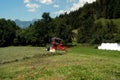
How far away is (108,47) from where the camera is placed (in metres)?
96.4

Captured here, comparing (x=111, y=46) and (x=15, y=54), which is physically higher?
(x=111, y=46)

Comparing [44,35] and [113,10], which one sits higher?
[113,10]

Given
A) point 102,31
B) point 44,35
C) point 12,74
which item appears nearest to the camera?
point 12,74

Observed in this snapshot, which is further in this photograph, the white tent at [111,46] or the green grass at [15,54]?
the white tent at [111,46]

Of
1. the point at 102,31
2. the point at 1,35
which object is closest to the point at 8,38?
the point at 1,35

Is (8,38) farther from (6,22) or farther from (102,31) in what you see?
(102,31)

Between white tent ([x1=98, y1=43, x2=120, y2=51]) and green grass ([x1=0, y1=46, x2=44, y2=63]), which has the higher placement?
white tent ([x1=98, y1=43, x2=120, y2=51])

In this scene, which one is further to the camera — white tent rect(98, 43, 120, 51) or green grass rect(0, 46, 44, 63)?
white tent rect(98, 43, 120, 51)

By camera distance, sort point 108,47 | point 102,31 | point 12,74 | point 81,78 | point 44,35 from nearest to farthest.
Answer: point 81,78
point 12,74
point 108,47
point 44,35
point 102,31

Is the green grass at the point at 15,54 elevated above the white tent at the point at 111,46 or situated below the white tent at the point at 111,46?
below

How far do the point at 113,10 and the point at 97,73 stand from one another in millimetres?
170881

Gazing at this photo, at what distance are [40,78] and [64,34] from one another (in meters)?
93.4

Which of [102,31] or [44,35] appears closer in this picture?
[44,35]

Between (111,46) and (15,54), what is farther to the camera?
(111,46)
